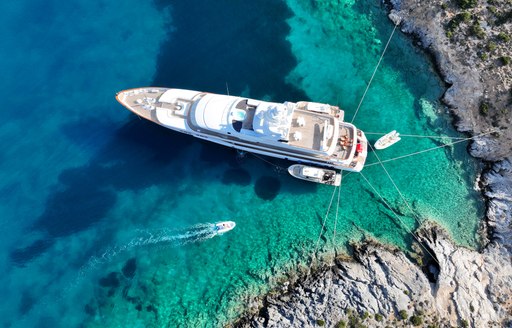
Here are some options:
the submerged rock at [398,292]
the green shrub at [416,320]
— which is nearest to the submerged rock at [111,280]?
the submerged rock at [398,292]

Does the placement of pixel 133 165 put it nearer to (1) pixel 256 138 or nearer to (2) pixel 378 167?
(1) pixel 256 138

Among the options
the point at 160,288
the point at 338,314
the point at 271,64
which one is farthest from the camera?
the point at 271,64

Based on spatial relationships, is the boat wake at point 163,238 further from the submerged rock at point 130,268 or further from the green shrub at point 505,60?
the green shrub at point 505,60

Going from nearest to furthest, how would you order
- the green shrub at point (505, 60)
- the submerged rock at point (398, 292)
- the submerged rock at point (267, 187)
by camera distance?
the submerged rock at point (398, 292) → the submerged rock at point (267, 187) → the green shrub at point (505, 60)

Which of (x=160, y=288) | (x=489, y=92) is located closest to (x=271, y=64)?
(x=489, y=92)

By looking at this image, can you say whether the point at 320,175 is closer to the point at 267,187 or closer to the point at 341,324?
the point at 267,187

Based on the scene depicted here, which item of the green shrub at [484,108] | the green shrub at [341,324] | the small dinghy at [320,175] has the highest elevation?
the green shrub at [484,108]
